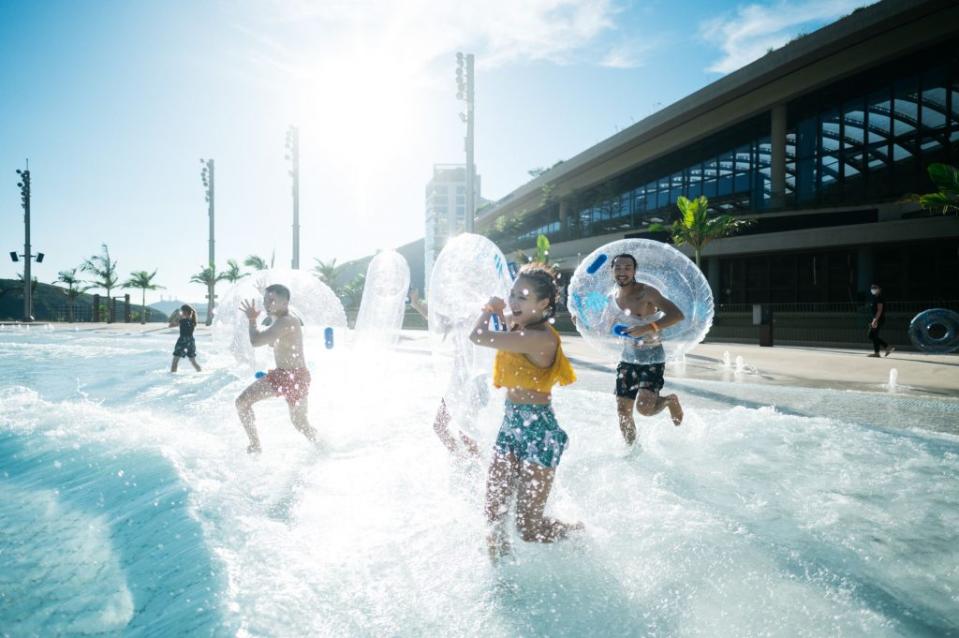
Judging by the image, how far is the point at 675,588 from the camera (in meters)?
2.82

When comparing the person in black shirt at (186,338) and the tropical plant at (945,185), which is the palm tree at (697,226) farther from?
the person in black shirt at (186,338)

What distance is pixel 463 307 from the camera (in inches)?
157

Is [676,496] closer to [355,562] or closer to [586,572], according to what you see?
[586,572]

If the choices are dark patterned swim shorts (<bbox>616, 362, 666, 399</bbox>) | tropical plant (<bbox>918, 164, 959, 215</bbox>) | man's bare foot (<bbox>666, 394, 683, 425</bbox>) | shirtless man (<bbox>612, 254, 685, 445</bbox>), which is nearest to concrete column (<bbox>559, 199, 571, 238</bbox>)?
tropical plant (<bbox>918, 164, 959, 215</bbox>)

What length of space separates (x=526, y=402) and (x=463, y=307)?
1.25m

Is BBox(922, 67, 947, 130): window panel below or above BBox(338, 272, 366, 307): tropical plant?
above

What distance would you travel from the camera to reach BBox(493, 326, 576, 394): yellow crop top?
2.89 m

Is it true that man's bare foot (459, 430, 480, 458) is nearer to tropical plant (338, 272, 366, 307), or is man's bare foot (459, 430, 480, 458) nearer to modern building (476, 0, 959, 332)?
modern building (476, 0, 959, 332)

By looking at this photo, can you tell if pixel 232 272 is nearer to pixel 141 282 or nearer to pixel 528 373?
pixel 141 282

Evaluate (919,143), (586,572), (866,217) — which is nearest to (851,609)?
(586,572)

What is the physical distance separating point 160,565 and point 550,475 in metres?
2.40

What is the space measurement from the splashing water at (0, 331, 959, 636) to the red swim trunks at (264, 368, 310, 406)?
2.10 ft

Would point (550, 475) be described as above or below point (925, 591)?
above

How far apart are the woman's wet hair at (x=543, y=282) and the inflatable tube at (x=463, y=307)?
0.92 meters
